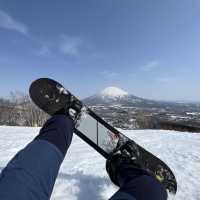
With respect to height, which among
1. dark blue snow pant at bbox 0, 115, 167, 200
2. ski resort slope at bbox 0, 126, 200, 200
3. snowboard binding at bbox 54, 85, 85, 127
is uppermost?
snowboard binding at bbox 54, 85, 85, 127

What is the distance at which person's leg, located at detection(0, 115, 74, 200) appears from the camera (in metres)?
0.83

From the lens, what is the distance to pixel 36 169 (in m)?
0.96

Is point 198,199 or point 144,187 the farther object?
point 198,199

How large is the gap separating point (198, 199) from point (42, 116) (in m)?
8.37

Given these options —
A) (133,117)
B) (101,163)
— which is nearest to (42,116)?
(133,117)

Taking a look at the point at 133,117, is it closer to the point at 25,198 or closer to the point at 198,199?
the point at 198,199

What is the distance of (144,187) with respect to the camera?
96 centimetres

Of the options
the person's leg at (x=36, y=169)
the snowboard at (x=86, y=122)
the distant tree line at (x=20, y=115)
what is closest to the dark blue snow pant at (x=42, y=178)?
the person's leg at (x=36, y=169)

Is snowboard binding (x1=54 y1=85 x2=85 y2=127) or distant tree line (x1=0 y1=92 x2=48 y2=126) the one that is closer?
snowboard binding (x1=54 y1=85 x2=85 y2=127)

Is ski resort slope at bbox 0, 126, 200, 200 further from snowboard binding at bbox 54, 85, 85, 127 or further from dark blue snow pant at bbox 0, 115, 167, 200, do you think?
dark blue snow pant at bbox 0, 115, 167, 200

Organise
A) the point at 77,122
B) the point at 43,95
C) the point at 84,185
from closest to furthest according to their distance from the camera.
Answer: the point at 84,185, the point at 77,122, the point at 43,95

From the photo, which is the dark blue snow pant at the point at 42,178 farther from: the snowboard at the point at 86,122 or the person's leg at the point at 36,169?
the snowboard at the point at 86,122

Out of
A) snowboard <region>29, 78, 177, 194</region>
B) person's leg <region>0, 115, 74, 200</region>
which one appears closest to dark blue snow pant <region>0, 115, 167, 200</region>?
person's leg <region>0, 115, 74, 200</region>

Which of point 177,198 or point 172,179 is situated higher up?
point 172,179
